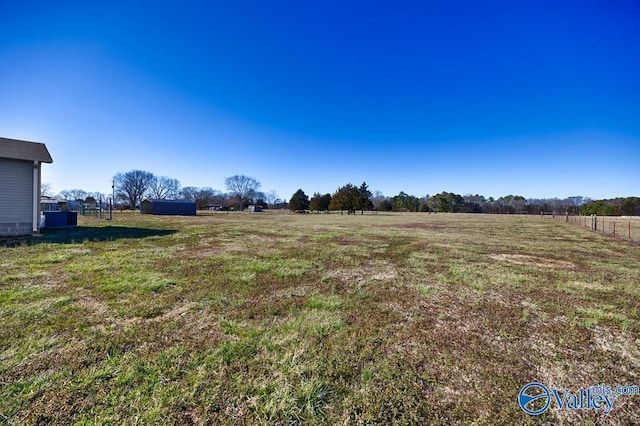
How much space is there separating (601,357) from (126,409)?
192 inches

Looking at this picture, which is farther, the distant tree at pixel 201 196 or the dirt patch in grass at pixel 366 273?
the distant tree at pixel 201 196

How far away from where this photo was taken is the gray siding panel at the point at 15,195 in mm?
10023

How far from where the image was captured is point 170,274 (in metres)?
5.77

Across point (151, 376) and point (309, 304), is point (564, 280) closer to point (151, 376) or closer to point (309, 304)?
point (309, 304)

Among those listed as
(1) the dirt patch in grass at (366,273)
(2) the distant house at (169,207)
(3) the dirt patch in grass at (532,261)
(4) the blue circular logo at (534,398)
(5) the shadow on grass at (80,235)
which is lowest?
(4) the blue circular logo at (534,398)

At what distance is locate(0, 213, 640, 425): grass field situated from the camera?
6.84 feet

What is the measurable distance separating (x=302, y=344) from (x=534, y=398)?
2287 millimetres

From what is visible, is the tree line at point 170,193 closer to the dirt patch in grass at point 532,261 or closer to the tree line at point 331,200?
the tree line at point 331,200

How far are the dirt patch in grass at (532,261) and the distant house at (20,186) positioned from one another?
18.3 m

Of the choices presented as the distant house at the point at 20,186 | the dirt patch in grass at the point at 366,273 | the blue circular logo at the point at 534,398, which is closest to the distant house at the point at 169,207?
the distant house at the point at 20,186

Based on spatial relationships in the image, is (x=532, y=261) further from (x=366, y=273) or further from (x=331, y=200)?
(x=331, y=200)

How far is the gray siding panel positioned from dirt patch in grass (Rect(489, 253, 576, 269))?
18.4 m

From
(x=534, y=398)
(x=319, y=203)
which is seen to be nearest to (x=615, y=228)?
(x=534, y=398)

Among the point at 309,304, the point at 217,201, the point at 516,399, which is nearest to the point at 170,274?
the point at 309,304
